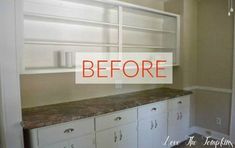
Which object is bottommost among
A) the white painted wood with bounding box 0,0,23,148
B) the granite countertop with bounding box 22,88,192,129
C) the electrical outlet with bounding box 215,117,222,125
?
the electrical outlet with bounding box 215,117,222,125

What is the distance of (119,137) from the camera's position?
7.34ft

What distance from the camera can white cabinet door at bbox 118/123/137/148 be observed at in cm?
226

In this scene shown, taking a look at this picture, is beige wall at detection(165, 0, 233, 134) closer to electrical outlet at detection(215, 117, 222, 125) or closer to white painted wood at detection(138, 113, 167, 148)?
electrical outlet at detection(215, 117, 222, 125)

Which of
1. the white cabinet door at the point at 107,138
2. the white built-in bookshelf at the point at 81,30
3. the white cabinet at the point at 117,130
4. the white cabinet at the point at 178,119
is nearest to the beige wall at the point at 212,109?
the white cabinet at the point at 178,119

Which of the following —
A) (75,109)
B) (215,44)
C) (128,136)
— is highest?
(215,44)

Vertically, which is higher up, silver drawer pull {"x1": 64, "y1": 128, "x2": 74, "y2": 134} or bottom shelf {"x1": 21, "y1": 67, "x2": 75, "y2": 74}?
bottom shelf {"x1": 21, "y1": 67, "x2": 75, "y2": 74}

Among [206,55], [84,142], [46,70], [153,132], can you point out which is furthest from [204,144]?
[46,70]

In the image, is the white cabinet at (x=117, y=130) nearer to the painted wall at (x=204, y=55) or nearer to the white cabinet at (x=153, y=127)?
the white cabinet at (x=153, y=127)

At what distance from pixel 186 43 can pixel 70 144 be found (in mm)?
2496

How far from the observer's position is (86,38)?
249cm

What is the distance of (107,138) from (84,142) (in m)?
0.28

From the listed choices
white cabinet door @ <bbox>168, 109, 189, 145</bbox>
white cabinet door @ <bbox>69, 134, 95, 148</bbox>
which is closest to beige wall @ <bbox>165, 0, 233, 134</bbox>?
white cabinet door @ <bbox>168, 109, 189, 145</bbox>

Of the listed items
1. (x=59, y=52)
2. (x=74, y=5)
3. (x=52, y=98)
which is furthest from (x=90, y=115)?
(x=74, y=5)

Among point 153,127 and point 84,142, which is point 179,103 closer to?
point 153,127
